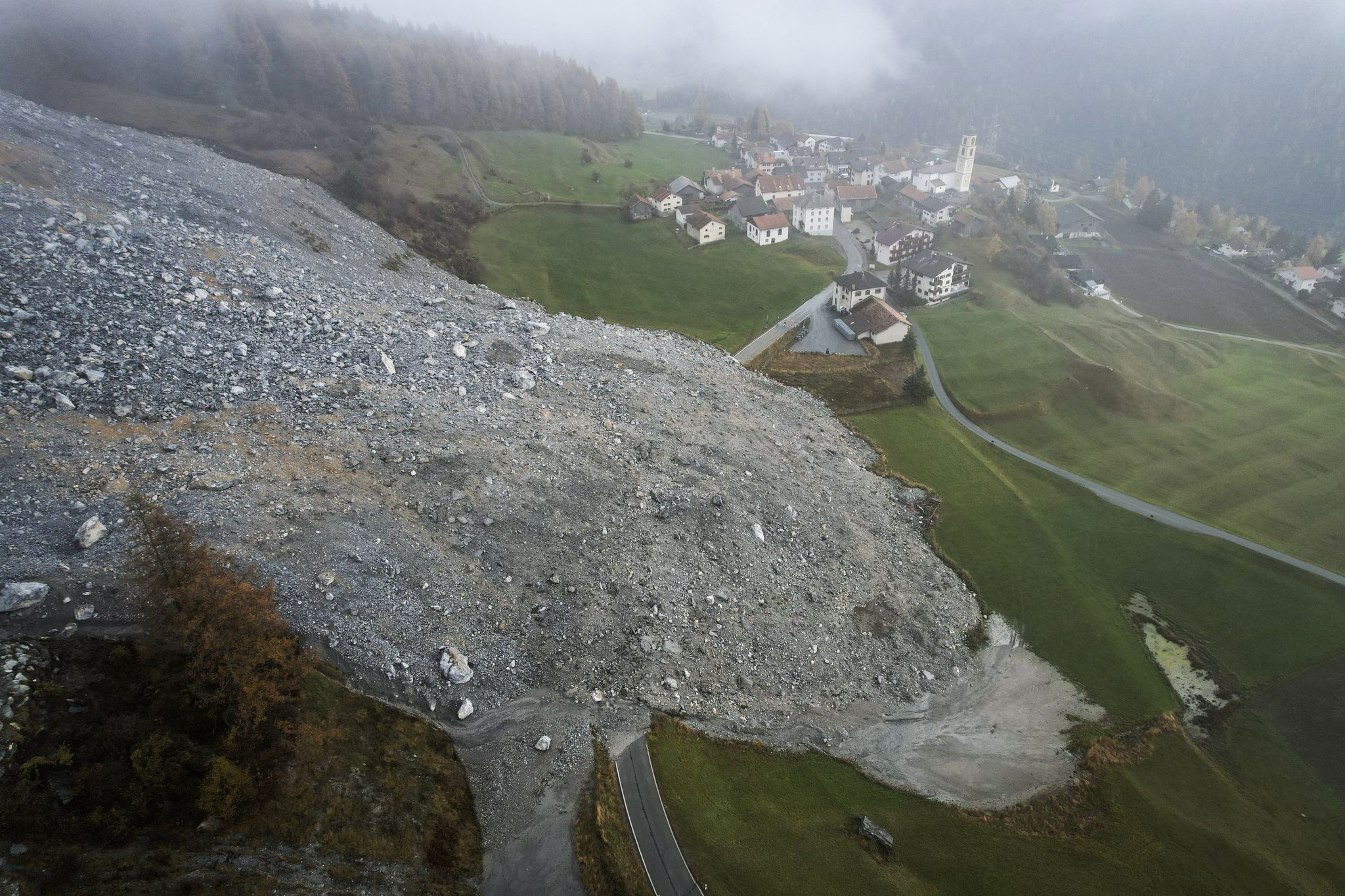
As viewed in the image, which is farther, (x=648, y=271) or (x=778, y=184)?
(x=778, y=184)

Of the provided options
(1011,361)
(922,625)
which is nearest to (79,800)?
(922,625)

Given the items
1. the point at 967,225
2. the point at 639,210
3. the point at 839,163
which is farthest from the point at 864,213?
the point at 639,210

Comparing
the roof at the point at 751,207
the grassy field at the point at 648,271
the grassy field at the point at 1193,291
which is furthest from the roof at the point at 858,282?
the grassy field at the point at 1193,291

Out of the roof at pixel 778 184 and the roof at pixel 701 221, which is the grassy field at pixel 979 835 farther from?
the roof at pixel 778 184

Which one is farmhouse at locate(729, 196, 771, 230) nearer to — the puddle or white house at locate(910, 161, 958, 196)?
white house at locate(910, 161, 958, 196)

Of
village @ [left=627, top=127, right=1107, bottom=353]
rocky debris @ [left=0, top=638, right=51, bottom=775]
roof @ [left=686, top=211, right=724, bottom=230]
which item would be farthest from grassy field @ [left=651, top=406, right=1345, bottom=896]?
roof @ [left=686, top=211, right=724, bottom=230]

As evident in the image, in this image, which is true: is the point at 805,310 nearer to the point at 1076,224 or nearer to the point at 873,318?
the point at 873,318
